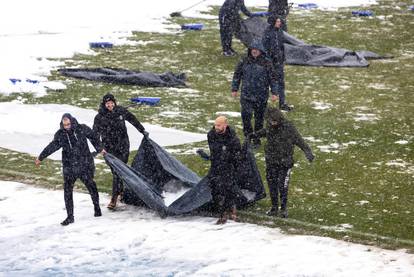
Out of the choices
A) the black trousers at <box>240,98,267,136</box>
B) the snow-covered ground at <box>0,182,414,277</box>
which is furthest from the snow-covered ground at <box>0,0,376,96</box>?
the snow-covered ground at <box>0,182,414,277</box>

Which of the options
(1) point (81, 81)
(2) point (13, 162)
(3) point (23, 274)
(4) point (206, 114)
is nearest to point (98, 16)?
(1) point (81, 81)

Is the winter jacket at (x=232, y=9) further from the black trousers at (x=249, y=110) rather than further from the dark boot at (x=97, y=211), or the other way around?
the dark boot at (x=97, y=211)

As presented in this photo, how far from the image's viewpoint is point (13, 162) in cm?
1592

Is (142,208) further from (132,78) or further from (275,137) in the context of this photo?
(132,78)

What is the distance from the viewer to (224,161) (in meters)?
12.8

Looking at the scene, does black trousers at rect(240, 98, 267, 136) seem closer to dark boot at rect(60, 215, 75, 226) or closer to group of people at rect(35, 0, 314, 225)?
group of people at rect(35, 0, 314, 225)

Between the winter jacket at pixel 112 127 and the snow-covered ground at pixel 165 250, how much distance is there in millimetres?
959

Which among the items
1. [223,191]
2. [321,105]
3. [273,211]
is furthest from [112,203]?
[321,105]

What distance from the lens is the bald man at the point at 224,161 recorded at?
12.8 m

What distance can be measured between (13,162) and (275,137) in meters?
5.26

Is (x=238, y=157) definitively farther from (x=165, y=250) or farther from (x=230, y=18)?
(x=230, y=18)

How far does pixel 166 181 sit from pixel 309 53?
1131 centimetres

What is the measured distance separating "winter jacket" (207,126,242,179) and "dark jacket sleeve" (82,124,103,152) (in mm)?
1632

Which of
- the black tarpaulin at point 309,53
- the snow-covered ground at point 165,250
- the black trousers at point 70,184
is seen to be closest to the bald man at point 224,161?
the snow-covered ground at point 165,250
